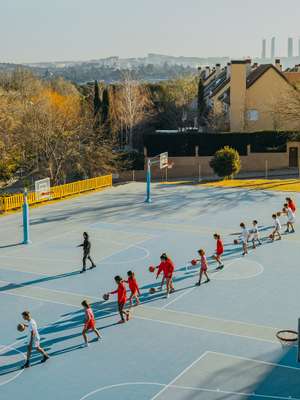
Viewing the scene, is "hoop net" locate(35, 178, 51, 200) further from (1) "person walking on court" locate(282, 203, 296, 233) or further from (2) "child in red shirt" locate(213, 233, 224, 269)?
(2) "child in red shirt" locate(213, 233, 224, 269)

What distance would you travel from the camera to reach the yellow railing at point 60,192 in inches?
1364

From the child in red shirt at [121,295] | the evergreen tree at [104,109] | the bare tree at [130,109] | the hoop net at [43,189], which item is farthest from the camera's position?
the bare tree at [130,109]

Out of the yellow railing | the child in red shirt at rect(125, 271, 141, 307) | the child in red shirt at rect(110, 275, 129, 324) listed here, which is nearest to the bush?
the yellow railing

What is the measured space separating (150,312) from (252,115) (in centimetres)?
4391

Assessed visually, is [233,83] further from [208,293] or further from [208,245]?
[208,293]

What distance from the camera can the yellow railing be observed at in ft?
114

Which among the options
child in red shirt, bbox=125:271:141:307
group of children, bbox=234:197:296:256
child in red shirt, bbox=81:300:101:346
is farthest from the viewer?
group of children, bbox=234:197:296:256

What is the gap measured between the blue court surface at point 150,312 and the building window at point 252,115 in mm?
28178

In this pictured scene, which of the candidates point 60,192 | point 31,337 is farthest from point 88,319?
point 60,192

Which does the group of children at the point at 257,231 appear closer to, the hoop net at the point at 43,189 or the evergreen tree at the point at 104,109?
the hoop net at the point at 43,189

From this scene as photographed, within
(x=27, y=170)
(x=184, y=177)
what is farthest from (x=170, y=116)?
(x=27, y=170)

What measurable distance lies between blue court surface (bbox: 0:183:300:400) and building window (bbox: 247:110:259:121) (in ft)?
92.4

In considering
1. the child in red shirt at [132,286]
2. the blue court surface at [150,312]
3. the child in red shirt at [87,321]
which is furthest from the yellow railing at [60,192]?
the child in red shirt at [87,321]

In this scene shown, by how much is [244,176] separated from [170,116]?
26066 millimetres
